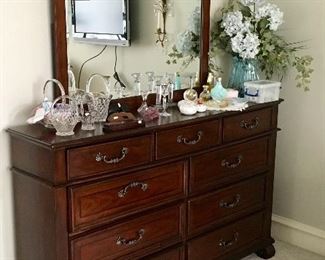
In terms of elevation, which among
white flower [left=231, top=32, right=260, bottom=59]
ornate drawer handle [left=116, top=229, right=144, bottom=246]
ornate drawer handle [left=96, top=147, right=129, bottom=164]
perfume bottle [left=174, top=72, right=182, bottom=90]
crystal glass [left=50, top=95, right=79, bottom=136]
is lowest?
ornate drawer handle [left=116, top=229, right=144, bottom=246]

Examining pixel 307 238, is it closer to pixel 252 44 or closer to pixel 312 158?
pixel 312 158

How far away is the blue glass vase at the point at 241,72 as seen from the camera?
9.74 feet

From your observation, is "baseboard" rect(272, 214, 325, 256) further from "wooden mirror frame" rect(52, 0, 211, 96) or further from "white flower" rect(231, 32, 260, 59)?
"wooden mirror frame" rect(52, 0, 211, 96)

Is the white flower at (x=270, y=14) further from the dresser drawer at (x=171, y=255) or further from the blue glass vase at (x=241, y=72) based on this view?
the dresser drawer at (x=171, y=255)

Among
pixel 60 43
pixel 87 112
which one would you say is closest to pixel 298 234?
pixel 87 112

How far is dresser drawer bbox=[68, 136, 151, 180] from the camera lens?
2.02 metres

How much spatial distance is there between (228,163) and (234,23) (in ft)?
2.56

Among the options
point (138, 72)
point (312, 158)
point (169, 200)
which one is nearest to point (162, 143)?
point (169, 200)

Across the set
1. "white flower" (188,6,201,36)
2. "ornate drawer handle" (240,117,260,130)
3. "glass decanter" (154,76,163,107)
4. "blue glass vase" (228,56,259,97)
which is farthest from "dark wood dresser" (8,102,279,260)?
"white flower" (188,6,201,36)

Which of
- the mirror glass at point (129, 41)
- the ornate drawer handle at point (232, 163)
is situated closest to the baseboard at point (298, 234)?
the ornate drawer handle at point (232, 163)

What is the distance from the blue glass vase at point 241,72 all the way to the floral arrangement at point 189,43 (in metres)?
0.26

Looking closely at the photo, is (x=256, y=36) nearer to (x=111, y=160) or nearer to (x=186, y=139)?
(x=186, y=139)

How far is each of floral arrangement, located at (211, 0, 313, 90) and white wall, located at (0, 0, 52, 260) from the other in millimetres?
1083

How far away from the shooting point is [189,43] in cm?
285
